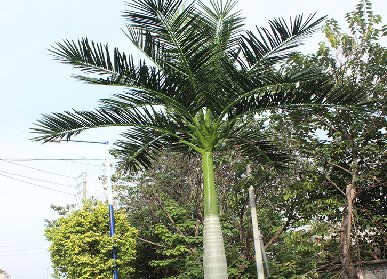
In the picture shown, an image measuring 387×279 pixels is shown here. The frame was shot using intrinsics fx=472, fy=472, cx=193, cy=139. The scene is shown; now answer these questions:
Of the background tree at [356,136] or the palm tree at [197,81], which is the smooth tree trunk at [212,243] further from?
the background tree at [356,136]

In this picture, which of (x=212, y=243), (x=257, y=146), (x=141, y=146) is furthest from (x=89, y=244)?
(x=212, y=243)

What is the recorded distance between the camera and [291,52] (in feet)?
23.6

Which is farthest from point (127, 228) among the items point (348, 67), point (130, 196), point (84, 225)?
point (348, 67)

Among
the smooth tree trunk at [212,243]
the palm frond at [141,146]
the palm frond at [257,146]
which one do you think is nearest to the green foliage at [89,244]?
the palm frond at [141,146]

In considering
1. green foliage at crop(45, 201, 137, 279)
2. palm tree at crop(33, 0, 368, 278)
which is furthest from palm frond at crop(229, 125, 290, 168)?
green foliage at crop(45, 201, 137, 279)

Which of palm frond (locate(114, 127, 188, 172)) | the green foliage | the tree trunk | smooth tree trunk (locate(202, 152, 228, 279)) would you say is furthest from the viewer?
the green foliage

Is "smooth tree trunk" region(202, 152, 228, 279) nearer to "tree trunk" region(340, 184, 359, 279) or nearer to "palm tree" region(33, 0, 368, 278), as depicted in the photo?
"palm tree" region(33, 0, 368, 278)

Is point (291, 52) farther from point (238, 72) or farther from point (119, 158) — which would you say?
point (119, 158)

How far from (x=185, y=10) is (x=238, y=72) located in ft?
3.65

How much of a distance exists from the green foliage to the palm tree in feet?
31.1

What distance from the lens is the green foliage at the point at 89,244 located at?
15.7m

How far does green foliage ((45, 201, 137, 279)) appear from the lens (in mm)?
15656

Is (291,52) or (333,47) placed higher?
(333,47)

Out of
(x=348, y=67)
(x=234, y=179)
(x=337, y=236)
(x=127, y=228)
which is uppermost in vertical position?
(x=348, y=67)
